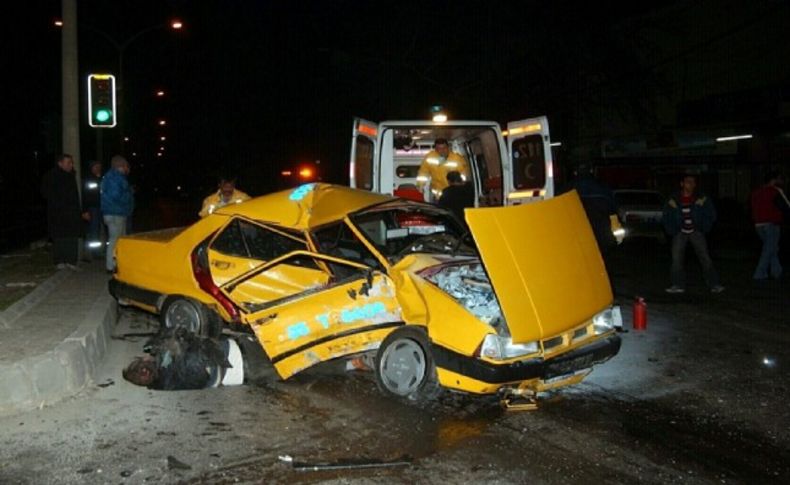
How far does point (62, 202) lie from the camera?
464 inches

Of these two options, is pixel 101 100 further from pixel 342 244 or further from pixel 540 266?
pixel 540 266

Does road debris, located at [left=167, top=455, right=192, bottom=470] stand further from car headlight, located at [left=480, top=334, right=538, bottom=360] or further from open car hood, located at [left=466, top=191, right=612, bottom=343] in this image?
open car hood, located at [left=466, top=191, right=612, bottom=343]

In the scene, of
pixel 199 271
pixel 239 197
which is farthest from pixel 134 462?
pixel 239 197

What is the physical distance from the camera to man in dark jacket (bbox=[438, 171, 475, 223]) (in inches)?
414

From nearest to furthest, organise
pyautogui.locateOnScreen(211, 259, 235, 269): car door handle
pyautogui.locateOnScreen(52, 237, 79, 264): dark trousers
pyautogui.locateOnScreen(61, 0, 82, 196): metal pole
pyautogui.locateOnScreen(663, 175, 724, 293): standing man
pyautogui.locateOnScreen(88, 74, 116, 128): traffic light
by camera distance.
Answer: pyautogui.locateOnScreen(211, 259, 235, 269): car door handle < pyautogui.locateOnScreen(663, 175, 724, 293): standing man < pyautogui.locateOnScreen(52, 237, 79, 264): dark trousers < pyautogui.locateOnScreen(61, 0, 82, 196): metal pole < pyautogui.locateOnScreen(88, 74, 116, 128): traffic light

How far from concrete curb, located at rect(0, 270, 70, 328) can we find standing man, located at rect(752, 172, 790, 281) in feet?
33.5

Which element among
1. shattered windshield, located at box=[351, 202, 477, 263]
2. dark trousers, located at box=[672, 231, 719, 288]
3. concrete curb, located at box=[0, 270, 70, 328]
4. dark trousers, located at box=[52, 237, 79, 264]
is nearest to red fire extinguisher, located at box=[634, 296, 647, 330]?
shattered windshield, located at box=[351, 202, 477, 263]

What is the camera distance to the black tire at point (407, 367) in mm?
6055

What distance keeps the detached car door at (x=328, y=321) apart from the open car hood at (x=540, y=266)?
2.93ft

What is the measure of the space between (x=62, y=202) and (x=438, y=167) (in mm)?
5445

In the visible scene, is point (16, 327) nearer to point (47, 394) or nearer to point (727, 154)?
point (47, 394)

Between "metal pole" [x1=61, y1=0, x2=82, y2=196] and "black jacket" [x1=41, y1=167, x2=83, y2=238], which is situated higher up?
"metal pole" [x1=61, y1=0, x2=82, y2=196]

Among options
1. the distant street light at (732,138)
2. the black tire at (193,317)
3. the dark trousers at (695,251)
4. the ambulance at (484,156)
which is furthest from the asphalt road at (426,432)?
the distant street light at (732,138)

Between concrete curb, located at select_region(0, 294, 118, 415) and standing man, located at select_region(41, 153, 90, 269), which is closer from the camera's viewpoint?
concrete curb, located at select_region(0, 294, 118, 415)
